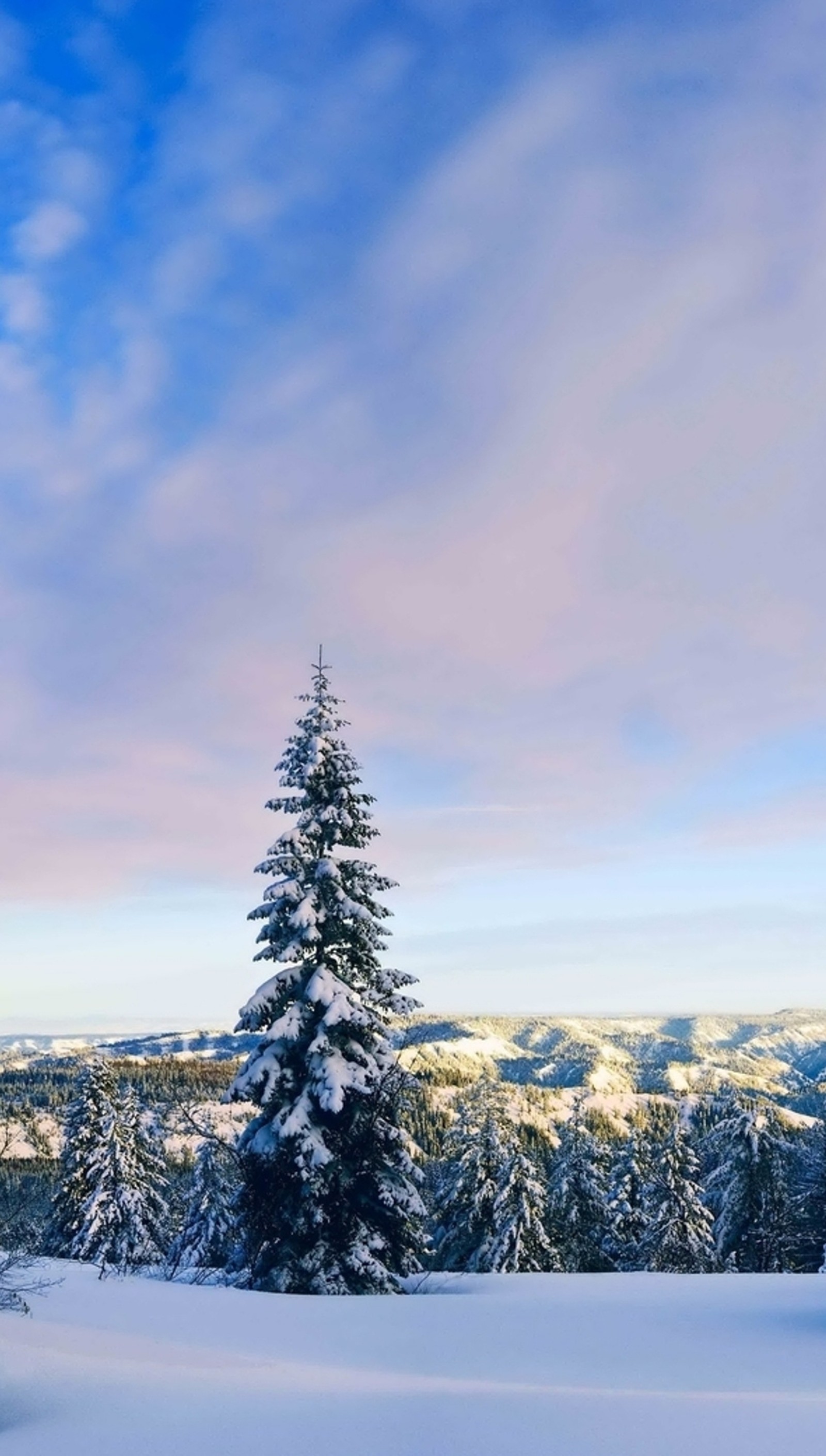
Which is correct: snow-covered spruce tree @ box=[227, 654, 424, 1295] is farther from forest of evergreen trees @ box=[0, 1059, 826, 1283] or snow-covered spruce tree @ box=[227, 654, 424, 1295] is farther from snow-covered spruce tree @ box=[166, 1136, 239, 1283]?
snow-covered spruce tree @ box=[166, 1136, 239, 1283]

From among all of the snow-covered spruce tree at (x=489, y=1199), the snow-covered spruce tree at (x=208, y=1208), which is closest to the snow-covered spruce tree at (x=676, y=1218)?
the snow-covered spruce tree at (x=489, y=1199)

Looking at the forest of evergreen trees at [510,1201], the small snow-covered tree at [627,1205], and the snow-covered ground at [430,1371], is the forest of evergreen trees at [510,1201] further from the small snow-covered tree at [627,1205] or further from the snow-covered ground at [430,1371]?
the snow-covered ground at [430,1371]

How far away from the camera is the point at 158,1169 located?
37.7m

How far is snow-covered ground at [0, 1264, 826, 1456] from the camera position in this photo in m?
4.35

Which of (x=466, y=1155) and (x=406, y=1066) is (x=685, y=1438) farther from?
(x=466, y=1155)

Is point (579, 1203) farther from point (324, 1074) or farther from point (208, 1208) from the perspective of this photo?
point (324, 1074)

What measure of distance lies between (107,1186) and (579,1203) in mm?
20966

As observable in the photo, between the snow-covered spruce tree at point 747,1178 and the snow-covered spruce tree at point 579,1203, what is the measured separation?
5718 mm

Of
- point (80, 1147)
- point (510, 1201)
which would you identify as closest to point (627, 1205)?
point (510, 1201)

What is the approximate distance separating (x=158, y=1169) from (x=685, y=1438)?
39184mm

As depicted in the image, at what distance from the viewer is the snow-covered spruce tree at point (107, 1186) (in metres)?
29.8

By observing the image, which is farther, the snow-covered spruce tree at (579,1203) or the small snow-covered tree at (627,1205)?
the small snow-covered tree at (627,1205)

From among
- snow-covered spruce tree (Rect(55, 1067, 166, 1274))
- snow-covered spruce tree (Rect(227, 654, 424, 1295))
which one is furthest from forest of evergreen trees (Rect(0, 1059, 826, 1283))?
snow-covered spruce tree (Rect(227, 654, 424, 1295))

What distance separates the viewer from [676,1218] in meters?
33.8
